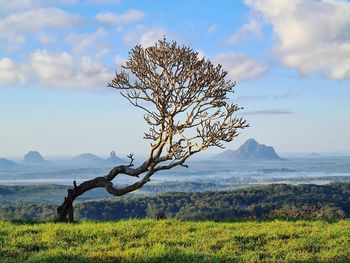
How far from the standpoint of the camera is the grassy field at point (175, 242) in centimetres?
1480

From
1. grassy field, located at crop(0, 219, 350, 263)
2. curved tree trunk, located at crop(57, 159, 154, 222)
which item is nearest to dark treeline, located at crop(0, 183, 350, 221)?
curved tree trunk, located at crop(57, 159, 154, 222)

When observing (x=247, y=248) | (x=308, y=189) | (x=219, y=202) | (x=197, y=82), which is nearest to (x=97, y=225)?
(x=247, y=248)

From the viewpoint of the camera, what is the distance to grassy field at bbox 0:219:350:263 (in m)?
14.8

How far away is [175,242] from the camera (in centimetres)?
1717

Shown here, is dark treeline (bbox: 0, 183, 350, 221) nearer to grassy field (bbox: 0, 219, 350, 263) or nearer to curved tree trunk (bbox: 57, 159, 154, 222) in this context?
curved tree trunk (bbox: 57, 159, 154, 222)

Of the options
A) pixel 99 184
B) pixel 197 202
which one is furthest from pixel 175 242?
pixel 197 202

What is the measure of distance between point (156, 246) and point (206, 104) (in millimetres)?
10638

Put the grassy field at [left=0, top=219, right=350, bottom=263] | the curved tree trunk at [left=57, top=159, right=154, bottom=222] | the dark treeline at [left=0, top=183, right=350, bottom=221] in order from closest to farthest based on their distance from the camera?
the grassy field at [left=0, top=219, right=350, bottom=263] → the curved tree trunk at [left=57, top=159, right=154, bottom=222] → the dark treeline at [left=0, top=183, right=350, bottom=221]

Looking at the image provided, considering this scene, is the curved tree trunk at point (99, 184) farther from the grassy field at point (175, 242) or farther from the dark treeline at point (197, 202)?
the dark treeline at point (197, 202)

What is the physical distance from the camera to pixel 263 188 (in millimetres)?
153375

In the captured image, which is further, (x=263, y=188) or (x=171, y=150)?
(x=263, y=188)

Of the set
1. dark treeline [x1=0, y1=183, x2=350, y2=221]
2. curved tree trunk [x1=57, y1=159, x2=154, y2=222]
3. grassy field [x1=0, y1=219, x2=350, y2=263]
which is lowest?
dark treeline [x1=0, y1=183, x2=350, y2=221]

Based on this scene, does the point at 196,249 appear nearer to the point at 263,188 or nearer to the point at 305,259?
the point at 305,259

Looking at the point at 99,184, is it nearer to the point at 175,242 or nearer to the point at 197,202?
the point at 175,242
